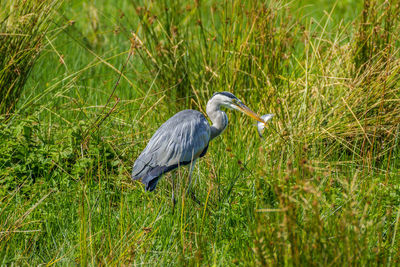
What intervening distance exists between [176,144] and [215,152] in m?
0.45

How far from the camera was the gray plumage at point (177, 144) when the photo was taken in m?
4.17

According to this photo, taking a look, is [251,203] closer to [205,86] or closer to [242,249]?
[242,249]

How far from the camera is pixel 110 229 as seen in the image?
11.2ft

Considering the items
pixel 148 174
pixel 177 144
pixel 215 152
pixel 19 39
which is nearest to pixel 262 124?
pixel 215 152

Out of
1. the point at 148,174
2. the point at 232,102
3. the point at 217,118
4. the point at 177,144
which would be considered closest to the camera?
the point at 148,174

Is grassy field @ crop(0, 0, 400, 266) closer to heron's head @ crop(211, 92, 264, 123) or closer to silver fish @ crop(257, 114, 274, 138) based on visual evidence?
silver fish @ crop(257, 114, 274, 138)

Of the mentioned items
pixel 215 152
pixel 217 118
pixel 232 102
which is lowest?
pixel 215 152

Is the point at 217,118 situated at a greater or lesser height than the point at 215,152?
greater

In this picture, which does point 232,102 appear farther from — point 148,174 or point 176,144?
point 148,174

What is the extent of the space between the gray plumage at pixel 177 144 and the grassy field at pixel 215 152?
0.15m

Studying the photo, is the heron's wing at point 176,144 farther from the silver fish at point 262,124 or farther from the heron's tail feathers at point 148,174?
the silver fish at point 262,124

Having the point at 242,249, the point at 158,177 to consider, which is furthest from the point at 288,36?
the point at 242,249

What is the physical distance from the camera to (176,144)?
14.3 ft

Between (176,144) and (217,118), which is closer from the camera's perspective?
(176,144)
